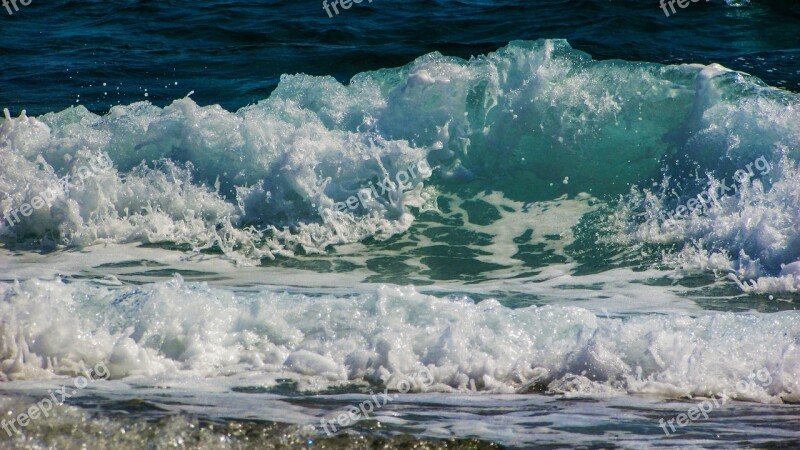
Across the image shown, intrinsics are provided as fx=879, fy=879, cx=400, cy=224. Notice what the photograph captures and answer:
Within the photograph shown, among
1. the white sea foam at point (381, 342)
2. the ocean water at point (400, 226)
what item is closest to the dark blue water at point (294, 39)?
the ocean water at point (400, 226)

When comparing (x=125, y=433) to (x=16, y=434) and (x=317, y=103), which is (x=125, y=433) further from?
(x=317, y=103)

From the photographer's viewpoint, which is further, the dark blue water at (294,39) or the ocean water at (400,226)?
the dark blue water at (294,39)

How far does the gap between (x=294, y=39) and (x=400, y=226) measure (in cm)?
514

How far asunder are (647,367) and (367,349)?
1.44 metres

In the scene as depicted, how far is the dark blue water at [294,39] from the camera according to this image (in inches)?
411

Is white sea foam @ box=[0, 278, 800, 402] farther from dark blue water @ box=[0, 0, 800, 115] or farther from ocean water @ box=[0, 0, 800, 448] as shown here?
dark blue water @ box=[0, 0, 800, 115]

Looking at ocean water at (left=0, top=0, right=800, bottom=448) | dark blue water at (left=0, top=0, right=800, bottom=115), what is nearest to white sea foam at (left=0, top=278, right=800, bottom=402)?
ocean water at (left=0, top=0, right=800, bottom=448)

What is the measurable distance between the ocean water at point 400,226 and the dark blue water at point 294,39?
58 mm

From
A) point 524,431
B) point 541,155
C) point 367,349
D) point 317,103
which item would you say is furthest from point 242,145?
point 524,431

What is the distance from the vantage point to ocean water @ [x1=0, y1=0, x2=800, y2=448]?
4012 mm

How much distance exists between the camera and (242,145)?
787cm

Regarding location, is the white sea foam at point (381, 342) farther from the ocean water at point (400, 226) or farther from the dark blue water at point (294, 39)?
the dark blue water at point (294, 39)

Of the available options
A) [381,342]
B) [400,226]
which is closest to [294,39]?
[400,226]

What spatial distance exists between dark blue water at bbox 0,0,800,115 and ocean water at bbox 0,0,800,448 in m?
0.06
